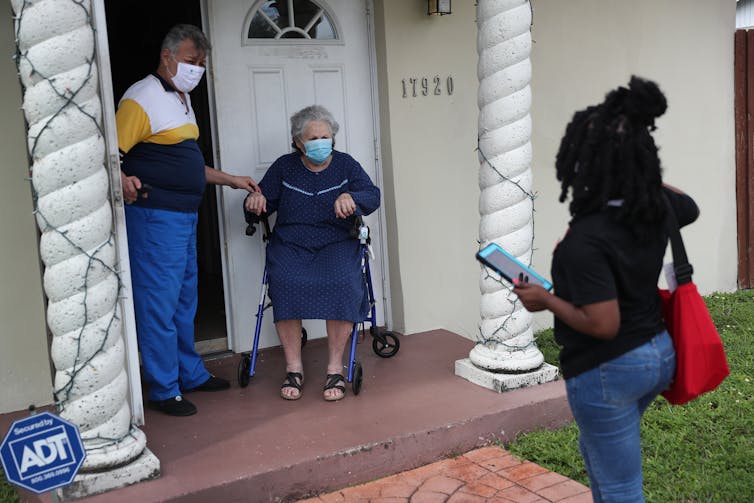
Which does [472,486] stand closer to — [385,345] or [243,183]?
[385,345]

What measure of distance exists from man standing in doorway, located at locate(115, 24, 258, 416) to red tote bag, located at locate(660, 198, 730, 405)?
107 inches

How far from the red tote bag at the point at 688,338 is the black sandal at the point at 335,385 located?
2277 millimetres

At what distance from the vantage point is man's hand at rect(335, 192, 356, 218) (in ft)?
15.2

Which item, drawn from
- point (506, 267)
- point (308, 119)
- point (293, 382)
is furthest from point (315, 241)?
point (506, 267)

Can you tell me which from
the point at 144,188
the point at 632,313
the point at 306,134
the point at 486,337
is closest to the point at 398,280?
the point at 486,337

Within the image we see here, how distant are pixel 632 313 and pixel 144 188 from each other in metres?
2.65

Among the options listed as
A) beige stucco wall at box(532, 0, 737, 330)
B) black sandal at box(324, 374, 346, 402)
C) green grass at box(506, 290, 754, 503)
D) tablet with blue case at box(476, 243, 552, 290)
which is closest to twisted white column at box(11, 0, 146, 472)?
black sandal at box(324, 374, 346, 402)

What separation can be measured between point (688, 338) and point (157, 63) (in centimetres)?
678

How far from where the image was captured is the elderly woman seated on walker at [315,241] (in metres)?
4.71

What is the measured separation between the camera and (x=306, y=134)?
4758 mm

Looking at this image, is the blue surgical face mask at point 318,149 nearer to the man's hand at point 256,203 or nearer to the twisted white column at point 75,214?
the man's hand at point 256,203

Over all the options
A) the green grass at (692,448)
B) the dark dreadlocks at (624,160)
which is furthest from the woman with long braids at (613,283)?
the green grass at (692,448)

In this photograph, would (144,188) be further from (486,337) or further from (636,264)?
(636,264)

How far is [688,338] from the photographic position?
8.62ft
